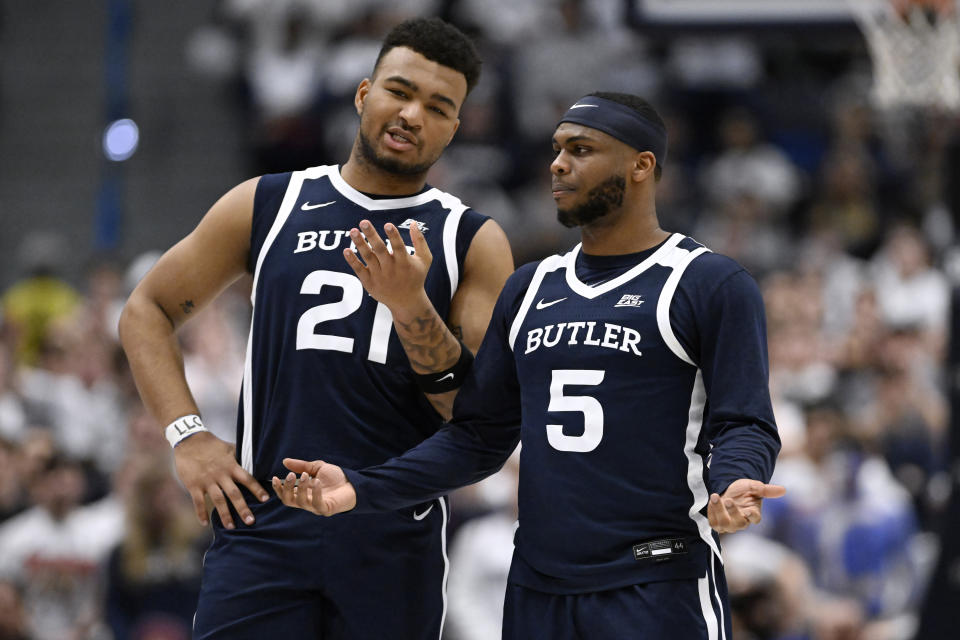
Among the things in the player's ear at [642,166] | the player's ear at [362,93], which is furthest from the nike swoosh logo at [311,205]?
the player's ear at [642,166]

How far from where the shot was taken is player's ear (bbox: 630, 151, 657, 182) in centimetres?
469

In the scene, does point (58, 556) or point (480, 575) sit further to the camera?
point (58, 556)

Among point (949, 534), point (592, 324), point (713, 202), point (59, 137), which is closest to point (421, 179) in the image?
point (592, 324)

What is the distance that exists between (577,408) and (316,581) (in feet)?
3.63

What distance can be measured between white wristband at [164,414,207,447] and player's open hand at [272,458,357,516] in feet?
1.98

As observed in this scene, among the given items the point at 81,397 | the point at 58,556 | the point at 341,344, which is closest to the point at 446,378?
the point at 341,344

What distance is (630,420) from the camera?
445cm

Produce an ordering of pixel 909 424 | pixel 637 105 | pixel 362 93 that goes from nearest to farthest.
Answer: pixel 637 105 < pixel 362 93 < pixel 909 424

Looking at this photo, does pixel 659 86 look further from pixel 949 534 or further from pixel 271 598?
pixel 271 598

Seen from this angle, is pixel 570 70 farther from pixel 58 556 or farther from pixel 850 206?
pixel 58 556

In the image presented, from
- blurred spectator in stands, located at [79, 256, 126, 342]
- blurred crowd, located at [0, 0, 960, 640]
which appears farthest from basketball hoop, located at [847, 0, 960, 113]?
blurred spectator in stands, located at [79, 256, 126, 342]

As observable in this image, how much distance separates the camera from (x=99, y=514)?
995cm

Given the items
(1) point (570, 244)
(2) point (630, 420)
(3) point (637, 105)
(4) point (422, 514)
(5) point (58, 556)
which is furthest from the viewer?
(1) point (570, 244)

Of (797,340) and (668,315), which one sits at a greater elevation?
(668,315)
